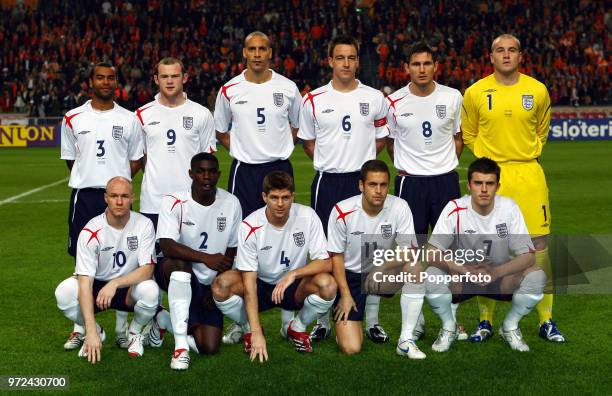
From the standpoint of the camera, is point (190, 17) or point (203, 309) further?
point (190, 17)

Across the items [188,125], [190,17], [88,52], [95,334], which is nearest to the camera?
[95,334]

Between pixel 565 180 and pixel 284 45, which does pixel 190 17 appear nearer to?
pixel 284 45

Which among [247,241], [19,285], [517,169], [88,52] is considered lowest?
[19,285]

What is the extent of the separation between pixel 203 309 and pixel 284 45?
28.2 meters

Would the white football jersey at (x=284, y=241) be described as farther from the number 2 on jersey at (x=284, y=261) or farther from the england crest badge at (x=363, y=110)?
the england crest badge at (x=363, y=110)

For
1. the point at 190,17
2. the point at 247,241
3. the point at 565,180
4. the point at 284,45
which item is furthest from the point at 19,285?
the point at 190,17

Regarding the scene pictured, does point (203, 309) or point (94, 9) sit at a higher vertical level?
point (94, 9)

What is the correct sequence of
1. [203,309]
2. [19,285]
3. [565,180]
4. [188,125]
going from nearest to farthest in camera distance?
[203,309] < [188,125] < [19,285] < [565,180]

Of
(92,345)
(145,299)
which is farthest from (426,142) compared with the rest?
(92,345)

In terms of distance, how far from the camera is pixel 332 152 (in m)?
7.91

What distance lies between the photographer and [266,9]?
126 ft

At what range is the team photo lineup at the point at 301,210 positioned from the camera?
6.83 meters

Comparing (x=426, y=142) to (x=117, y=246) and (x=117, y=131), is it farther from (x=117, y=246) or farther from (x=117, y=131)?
(x=117, y=246)

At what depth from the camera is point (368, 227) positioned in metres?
7.18
